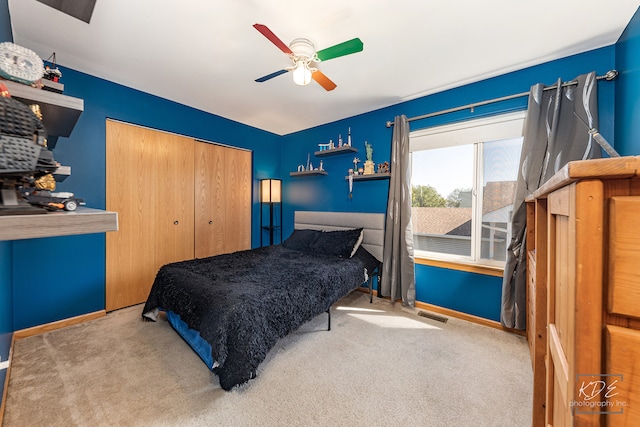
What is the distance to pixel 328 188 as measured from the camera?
4016 mm

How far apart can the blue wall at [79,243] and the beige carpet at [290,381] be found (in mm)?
296

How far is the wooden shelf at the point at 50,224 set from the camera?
48 cm

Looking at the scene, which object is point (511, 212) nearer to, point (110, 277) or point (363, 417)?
point (363, 417)

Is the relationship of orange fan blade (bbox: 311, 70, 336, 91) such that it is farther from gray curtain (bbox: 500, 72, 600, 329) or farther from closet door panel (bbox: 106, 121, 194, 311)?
closet door panel (bbox: 106, 121, 194, 311)

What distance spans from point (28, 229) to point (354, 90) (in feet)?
9.94

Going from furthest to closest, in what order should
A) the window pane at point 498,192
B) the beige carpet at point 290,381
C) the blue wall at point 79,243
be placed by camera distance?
the window pane at point 498,192
the blue wall at point 79,243
the beige carpet at point 290,381

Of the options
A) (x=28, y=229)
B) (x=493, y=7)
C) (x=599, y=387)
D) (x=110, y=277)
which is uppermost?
(x=493, y=7)

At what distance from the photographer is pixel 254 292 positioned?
1865 mm

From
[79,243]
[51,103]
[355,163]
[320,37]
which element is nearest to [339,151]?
[355,163]

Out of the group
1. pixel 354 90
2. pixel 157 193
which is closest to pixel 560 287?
pixel 354 90

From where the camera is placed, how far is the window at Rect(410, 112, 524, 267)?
2549mm

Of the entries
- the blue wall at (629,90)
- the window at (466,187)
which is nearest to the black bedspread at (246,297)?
the window at (466,187)

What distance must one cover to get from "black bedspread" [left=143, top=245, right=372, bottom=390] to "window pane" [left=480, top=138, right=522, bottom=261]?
4.77 ft

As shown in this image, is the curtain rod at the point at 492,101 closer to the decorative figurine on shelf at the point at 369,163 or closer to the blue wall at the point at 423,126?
the blue wall at the point at 423,126
